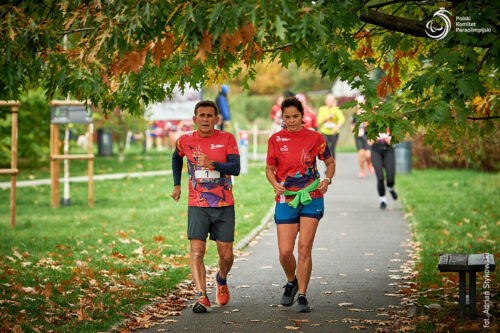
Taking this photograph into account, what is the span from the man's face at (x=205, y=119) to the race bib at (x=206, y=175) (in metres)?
0.35

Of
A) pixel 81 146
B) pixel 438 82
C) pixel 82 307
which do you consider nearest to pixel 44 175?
pixel 82 307

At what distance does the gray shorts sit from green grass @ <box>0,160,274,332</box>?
2.94 feet

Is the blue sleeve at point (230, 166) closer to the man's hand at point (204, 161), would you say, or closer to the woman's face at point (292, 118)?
the man's hand at point (204, 161)

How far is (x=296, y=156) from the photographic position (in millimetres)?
6363

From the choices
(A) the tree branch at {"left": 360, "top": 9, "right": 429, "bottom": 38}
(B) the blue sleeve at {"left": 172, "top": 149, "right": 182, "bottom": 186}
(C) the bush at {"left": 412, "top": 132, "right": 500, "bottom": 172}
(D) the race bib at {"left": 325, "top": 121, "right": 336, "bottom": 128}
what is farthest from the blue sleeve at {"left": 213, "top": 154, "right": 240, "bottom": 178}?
(C) the bush at {"left": 412, "top": 132, "right": 500, "bottom": 172}

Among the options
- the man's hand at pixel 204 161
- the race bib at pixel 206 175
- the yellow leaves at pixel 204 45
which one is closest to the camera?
the yellow leaves at pixel 204 45

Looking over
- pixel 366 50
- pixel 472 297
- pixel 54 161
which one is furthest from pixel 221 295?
pixel 54 161

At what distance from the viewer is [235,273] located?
27.6 feet

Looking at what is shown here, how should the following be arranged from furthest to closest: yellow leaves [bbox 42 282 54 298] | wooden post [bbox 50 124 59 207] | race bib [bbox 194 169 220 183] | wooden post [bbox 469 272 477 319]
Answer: wooden post [bbox 50 124 59 207]
yellow leaves [bbox 42 282 54 298]
race bib [bbox 194 169 220 183]
wooden post [bbox 469 272 477 319]

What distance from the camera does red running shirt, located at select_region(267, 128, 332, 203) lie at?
Result: 636 centimetres

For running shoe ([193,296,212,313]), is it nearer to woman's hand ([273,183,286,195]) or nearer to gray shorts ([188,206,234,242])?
gray shorts ([188,206,234,242])

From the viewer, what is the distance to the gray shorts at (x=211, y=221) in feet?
21.3

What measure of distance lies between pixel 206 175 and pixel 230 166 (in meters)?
0.23

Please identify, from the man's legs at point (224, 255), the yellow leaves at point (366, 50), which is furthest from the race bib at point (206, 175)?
the yellow leaves at point (366, 50)
